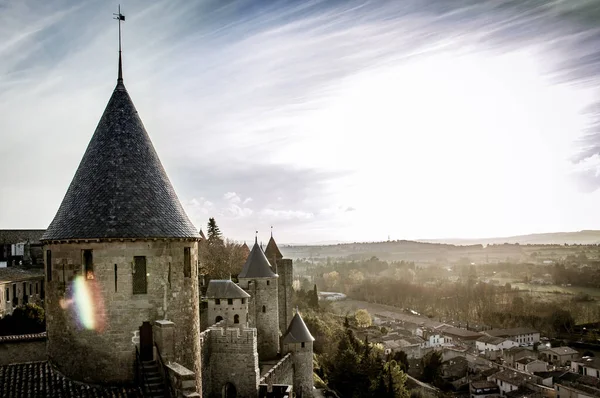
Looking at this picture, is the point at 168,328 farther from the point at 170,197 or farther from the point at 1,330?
the point at 1,330

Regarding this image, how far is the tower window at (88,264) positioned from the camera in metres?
13.4

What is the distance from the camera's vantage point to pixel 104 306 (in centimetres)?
1342

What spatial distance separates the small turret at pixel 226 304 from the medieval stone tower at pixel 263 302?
14.3 ft

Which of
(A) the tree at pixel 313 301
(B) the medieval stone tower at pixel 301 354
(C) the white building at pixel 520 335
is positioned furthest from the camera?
(C) the white building at pixel 520 335

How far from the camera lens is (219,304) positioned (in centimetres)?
3203

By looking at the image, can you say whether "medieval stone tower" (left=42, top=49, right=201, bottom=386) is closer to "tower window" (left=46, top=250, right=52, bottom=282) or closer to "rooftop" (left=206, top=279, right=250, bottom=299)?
"tower window" (left=46, top=250, right=52, bottom=282)

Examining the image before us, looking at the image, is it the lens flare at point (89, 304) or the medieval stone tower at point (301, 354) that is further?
the medieval stone tower at point (301, 354)

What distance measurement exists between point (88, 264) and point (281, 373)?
817 inches

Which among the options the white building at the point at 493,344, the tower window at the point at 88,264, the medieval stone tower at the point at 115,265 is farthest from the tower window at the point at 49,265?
the white building at the point at 493,344

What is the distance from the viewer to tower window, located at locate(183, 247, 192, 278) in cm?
1459

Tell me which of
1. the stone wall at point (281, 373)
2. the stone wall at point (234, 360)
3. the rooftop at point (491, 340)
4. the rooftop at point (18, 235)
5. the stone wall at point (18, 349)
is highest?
the rooftop at point (18, 235)

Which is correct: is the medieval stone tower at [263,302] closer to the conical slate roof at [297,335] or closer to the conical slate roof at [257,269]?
the conical slate roof at [257,269]

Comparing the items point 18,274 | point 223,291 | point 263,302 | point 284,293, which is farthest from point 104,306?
point 18,274

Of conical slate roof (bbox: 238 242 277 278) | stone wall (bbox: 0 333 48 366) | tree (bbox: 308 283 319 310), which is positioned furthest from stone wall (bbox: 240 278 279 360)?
tree (bbox: 308 283 319 310)
